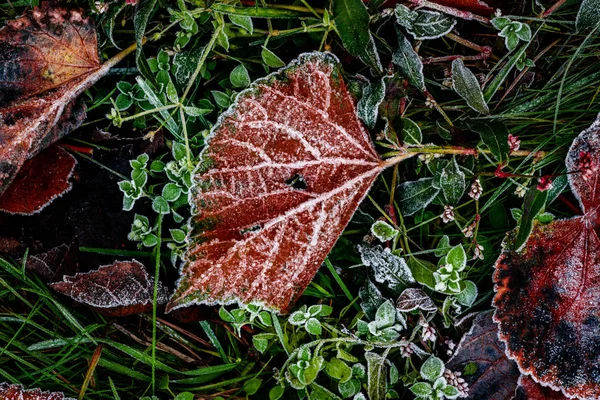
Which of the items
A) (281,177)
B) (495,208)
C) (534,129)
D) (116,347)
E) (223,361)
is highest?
(281,177)

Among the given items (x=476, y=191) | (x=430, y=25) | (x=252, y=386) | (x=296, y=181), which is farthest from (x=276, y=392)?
(x=430, y=25)

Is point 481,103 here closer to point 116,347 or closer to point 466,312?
point 466,312

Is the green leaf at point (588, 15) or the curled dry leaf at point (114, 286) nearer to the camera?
the green leaf at point (588, 15)

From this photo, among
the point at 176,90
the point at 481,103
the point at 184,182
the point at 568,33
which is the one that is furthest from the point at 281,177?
the point at 568,33

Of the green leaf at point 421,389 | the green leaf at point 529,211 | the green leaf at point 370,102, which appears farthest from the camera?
the green leaf at point 421,389

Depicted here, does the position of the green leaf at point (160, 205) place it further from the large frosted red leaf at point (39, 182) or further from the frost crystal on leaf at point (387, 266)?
the frost crystal on leaf at point (387, 266)

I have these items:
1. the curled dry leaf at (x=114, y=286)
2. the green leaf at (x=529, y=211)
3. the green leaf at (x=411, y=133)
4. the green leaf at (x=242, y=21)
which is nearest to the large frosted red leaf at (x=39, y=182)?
the curled dry leaf at (x=114, y=286)
